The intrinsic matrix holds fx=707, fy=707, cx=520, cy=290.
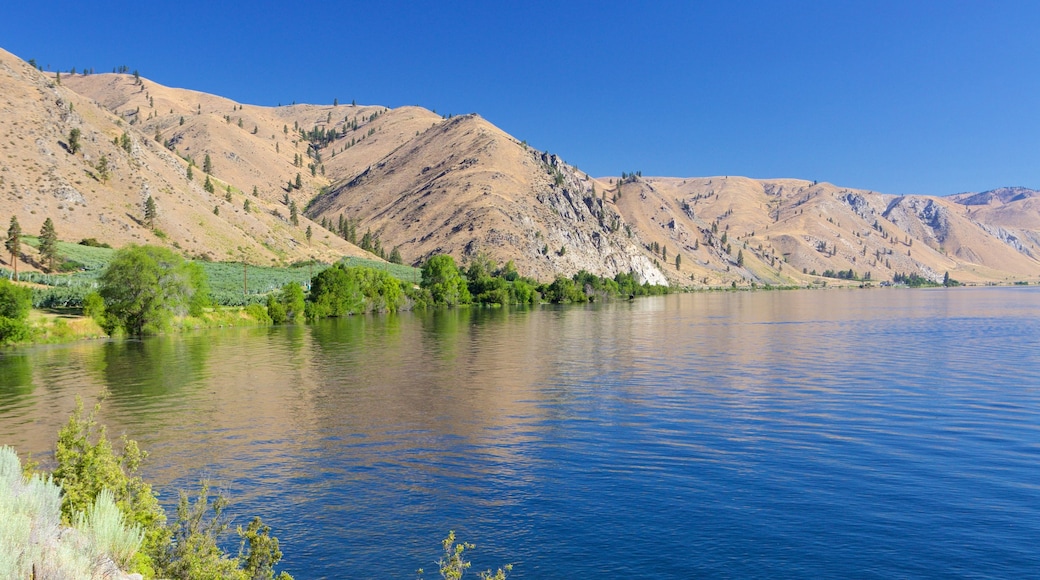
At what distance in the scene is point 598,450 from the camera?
32.2m

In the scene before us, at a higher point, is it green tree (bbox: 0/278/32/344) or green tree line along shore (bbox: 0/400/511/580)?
green tree (bbox: 0/278/32/344)

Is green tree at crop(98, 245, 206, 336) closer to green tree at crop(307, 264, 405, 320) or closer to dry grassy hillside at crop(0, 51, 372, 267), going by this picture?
green tree at crop(307, 264, 405, 320)

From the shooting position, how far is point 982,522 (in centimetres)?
2275

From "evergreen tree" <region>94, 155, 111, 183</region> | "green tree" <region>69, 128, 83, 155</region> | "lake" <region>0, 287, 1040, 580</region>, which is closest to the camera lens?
"lake" <region>0, 287, 1040, 580</region>

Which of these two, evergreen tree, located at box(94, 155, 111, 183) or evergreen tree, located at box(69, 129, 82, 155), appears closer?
evergreen tree, located at box(69, 129, 82, 155)

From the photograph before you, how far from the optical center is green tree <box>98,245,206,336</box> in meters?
84.6

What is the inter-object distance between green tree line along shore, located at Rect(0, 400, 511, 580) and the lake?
4.70 meters

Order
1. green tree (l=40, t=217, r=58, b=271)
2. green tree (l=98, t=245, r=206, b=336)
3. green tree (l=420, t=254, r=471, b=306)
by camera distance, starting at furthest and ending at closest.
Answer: green tree (l=420, t=254, r=471, b=306) < green tree (l=40, t=217, r=58, b=271) < green tree (l=98, t=245, r=206, b=336)

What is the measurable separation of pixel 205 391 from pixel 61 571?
38.6m

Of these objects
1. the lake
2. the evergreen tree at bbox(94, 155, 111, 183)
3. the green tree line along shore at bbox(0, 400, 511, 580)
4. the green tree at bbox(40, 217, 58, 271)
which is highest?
the evergreen tree at bbox(94, 155, 111, 183)

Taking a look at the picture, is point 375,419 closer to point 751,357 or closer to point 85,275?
point 751,357

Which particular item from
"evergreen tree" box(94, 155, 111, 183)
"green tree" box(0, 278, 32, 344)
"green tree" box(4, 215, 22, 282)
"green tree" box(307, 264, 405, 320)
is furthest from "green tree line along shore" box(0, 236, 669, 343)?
"evergreen tree" box(94, 155, 111, 183)

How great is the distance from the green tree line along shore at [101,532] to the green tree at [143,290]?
244 feet

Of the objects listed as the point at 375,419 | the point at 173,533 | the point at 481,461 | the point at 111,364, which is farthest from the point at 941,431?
the point at 111,364
